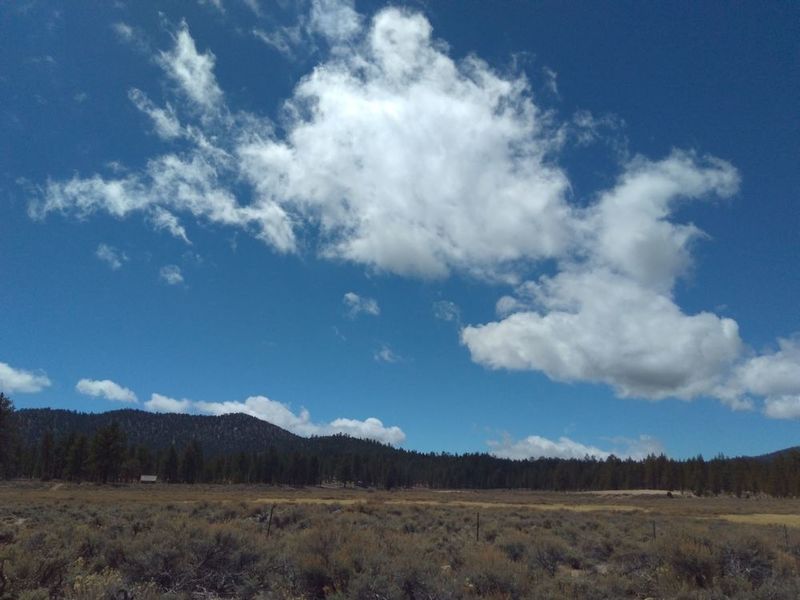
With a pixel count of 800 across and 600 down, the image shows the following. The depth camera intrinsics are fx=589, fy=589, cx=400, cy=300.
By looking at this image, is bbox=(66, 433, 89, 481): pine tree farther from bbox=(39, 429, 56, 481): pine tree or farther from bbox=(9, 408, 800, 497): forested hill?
bbox=(39, 429, 56, 481): pine tree

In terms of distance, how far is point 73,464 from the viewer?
93.7 meters

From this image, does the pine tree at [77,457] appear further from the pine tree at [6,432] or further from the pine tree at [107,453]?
the pine tree at [6,432]

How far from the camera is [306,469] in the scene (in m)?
145

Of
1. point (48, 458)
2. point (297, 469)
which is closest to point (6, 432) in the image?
point (48, 458)

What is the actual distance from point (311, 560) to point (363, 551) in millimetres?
1351

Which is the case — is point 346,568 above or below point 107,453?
below

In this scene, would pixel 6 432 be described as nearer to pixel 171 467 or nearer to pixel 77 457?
pixel 77 457

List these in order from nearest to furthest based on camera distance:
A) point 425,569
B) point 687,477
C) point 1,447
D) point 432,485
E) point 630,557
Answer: point 425,569, point 630,557, point 1,447, point 687,477, point 432,485

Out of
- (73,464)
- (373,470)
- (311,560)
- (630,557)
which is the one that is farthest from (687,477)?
(311,560)

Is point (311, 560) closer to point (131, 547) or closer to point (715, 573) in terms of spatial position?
point (131, 547)

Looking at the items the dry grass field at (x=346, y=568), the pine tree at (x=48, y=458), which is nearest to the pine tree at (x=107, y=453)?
the pine tree at (x=48, y=458)

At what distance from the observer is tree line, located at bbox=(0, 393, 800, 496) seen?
9094 cm

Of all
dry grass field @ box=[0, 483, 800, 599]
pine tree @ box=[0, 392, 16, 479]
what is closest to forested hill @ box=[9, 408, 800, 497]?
pine tree @ box=[0, 392, 16, 479]

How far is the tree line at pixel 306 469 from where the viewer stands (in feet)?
298
